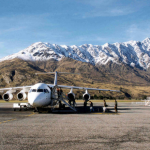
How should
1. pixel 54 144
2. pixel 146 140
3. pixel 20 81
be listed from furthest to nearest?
pixel 20 81 < pixel 146 140 < pixel 54 144

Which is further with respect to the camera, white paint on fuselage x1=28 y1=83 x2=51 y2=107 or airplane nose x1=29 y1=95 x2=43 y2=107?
white paint on fuselage x1=28 y1=83 x2=51 y2=107

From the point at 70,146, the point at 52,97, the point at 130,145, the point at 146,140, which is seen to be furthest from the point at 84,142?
the point at 52,97

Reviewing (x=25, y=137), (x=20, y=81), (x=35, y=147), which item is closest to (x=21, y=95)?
(x=25, y=137)

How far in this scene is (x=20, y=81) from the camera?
653 feet

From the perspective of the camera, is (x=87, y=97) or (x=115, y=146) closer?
(x=115, y=146)

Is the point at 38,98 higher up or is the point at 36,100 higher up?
the point at 38,98

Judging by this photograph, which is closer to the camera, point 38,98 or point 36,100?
point 36,100

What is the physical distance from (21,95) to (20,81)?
6843 inches

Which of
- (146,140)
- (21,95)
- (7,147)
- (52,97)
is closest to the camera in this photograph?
(7,147)

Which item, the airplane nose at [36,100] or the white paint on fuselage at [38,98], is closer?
the airplane nose at [36,100]

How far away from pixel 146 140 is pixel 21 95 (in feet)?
81.4

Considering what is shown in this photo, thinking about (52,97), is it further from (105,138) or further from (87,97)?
(105,138)

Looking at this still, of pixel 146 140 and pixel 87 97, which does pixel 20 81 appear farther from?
pixel 146 140

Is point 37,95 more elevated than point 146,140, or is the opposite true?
point 37,95
